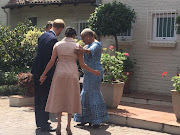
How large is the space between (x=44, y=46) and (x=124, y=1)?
18.0 ft

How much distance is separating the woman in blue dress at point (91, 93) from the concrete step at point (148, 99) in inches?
112

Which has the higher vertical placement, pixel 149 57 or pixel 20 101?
pixel 149 57

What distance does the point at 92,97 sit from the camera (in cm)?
714

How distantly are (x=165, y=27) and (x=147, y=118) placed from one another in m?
4.26

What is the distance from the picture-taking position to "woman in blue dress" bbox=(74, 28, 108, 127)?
7.05m

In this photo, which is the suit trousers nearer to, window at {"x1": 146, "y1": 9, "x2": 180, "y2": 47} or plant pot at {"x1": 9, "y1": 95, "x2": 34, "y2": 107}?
plant pot at {"x1": 9, "y1": 95, "x2": 34, "y2": 107}

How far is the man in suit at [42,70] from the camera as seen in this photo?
6.75 m

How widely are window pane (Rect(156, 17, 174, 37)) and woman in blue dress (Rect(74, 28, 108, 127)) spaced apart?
4114 millimetres

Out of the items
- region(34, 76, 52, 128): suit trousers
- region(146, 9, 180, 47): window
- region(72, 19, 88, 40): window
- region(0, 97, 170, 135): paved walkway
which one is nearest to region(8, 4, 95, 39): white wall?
region(72, 19, 88, 40): window

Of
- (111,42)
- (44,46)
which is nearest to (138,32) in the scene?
(111,42)

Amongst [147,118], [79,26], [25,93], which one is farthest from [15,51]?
[147,118]

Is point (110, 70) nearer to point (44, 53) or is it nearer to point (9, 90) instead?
point (44, 53)

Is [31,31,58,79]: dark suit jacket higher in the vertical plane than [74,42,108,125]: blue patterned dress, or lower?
higher

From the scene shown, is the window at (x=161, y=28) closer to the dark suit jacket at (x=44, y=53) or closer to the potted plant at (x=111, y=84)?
the potted plant at (x=111, y=84)
